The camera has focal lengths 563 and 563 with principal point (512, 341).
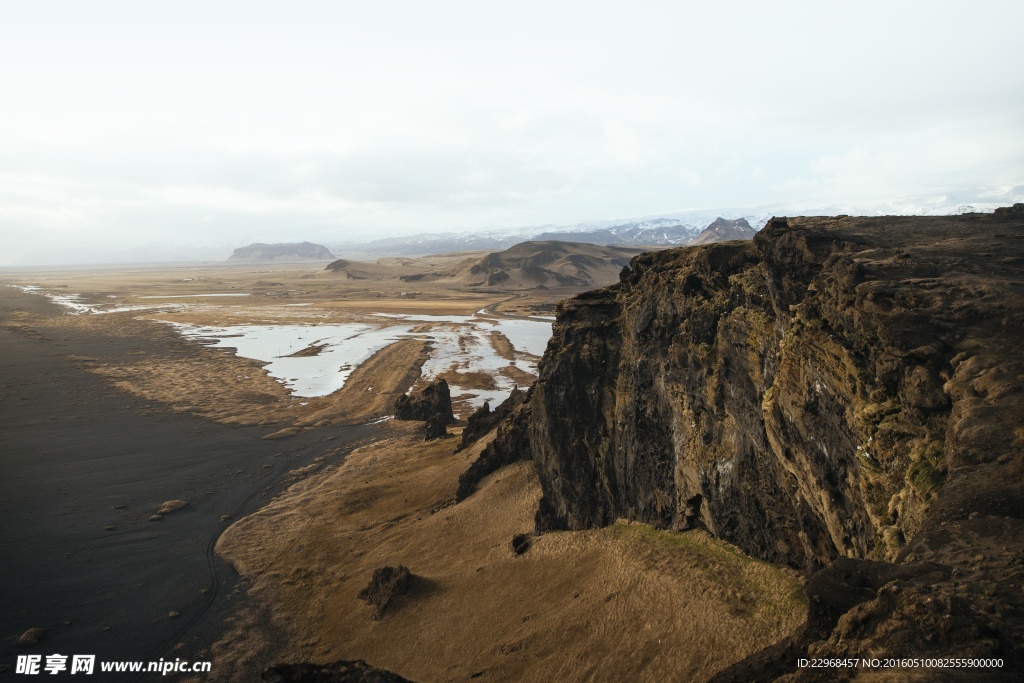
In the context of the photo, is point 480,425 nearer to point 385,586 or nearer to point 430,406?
point 430,406

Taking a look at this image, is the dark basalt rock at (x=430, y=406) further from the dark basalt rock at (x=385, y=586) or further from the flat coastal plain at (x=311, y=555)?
the dark basalt rock at (x=385, y=586)

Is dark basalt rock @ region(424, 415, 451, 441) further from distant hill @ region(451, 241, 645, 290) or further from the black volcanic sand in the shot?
distant hill @ region(451, 241, 645, 290)

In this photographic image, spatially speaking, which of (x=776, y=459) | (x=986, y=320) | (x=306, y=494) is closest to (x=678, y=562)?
(x=776, y=459)

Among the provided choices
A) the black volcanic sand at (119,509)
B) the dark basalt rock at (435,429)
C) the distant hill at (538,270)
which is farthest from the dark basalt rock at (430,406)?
the distant hill at (538,270)

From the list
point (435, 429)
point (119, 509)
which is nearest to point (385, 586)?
point (119, 509)

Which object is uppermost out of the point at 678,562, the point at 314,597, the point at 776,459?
the point at 776,459

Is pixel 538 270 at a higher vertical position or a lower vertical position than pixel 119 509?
higher

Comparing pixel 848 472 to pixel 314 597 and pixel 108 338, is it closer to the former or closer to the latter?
pixel 314 597
